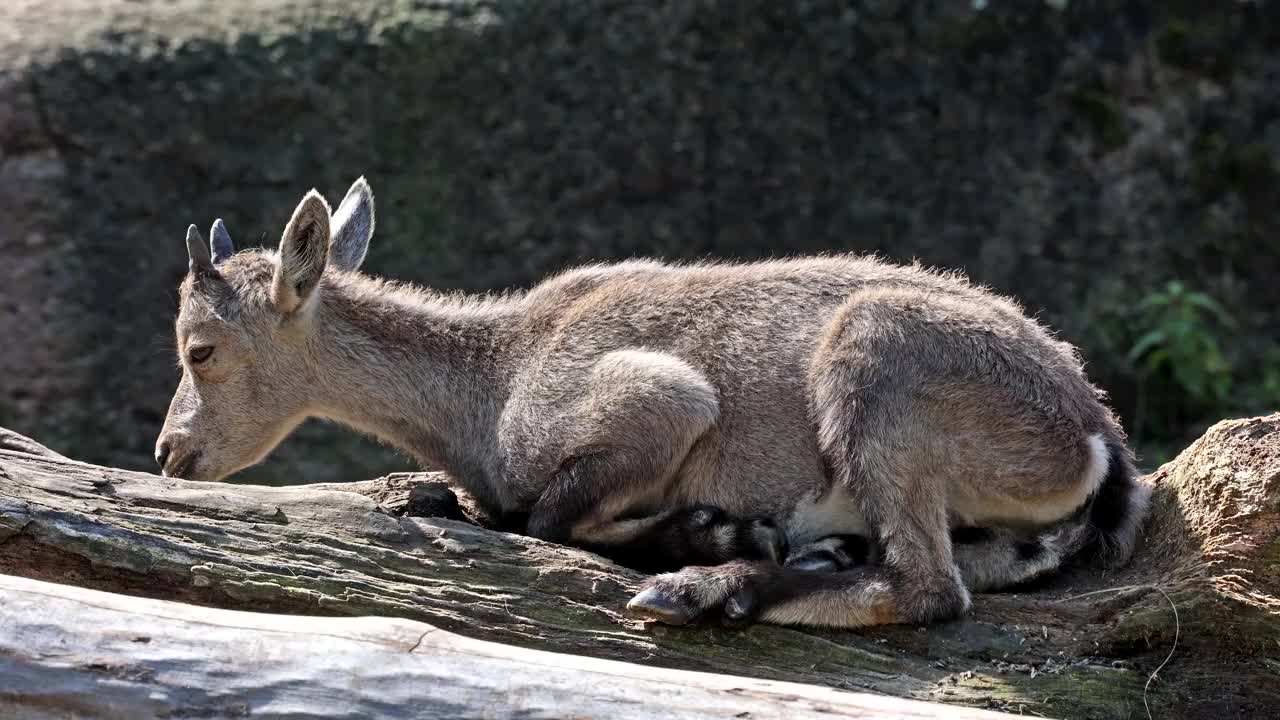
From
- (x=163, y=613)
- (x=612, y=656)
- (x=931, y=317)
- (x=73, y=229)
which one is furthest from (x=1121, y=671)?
(x=73, y=229)

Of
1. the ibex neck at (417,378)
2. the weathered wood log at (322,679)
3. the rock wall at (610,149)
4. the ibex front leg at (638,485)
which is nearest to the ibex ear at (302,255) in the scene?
the ibex neck at (417,378)

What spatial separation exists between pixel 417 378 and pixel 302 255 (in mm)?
737

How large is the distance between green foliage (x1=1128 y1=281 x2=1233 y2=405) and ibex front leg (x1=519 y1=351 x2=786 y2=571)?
5.38 m

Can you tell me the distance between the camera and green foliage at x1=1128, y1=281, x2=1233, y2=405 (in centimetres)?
991

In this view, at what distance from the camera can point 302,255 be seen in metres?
6.01

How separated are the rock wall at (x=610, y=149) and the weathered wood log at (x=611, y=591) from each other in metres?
4.69

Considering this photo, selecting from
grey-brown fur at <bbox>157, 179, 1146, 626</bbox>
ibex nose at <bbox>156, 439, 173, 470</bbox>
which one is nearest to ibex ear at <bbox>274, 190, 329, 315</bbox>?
grey-brown fur at <bbox>157, 179, 1146, 626</bbox>

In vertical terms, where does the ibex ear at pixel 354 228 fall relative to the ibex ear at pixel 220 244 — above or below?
above

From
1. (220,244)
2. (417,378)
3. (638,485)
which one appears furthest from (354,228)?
(638,485)

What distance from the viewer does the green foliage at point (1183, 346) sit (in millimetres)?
9914

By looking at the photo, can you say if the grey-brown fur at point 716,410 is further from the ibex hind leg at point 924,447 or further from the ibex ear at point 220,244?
the ibex ear at point 220,244

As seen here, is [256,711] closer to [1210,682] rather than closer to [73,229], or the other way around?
[1210,682]

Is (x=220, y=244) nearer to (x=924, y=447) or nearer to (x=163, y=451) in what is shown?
(x=163, y=451)

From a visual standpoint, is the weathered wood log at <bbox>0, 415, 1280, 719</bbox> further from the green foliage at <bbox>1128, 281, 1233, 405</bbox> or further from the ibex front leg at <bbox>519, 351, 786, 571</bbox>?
the green foliage at <bbox>1128, 281, 1233, 405</bbox>
